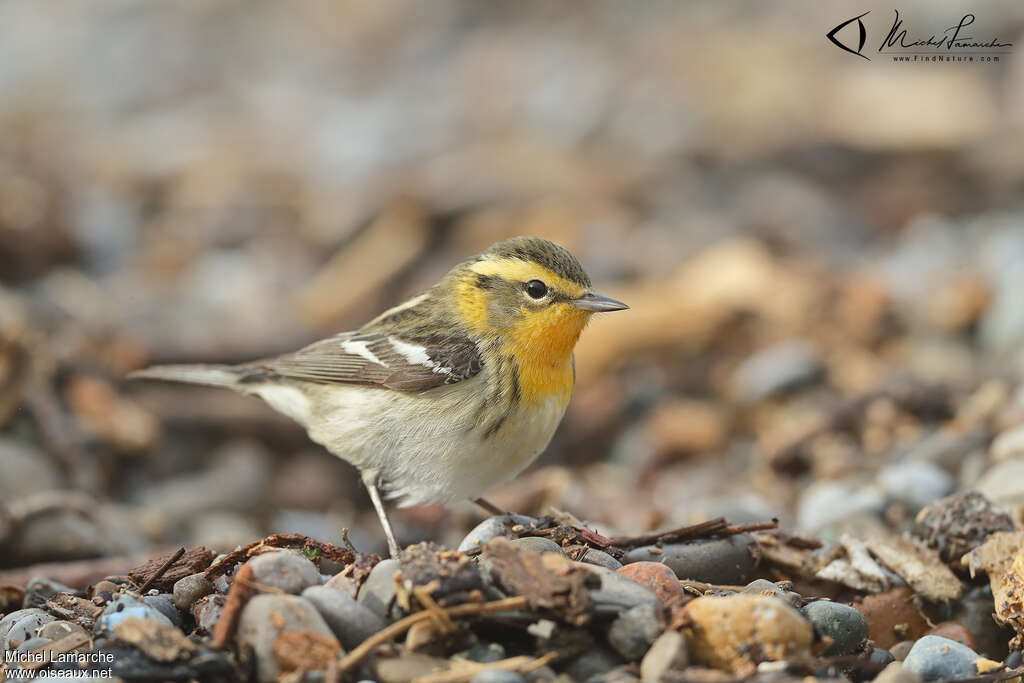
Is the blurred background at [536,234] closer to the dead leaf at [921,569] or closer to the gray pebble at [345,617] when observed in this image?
the dead leaf at [921,569]

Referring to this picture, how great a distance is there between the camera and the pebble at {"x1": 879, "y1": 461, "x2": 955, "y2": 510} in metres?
5.57

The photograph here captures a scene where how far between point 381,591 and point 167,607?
87 centimetres

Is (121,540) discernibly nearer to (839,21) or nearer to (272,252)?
(272,252)

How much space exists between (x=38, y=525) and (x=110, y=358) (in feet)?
7.72

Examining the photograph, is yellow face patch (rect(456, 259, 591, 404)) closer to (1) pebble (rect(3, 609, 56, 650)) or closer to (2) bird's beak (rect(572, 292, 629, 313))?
(2) bird's beak (rect(572, 292, 629, 313))

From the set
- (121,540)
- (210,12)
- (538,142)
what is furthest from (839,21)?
(121,540)

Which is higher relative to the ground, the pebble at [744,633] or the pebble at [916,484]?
the pebble at [744,633]

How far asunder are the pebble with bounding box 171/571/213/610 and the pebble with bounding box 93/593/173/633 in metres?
0.11

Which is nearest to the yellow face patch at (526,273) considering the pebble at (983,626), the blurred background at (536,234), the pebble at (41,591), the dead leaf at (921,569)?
the blurred background at (536,234)

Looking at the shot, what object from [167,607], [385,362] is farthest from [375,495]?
[167,607]

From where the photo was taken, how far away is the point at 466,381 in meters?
4.92

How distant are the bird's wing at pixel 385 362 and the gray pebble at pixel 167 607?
1.56m

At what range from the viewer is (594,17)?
15.6 meters

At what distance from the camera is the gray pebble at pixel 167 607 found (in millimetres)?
3797
